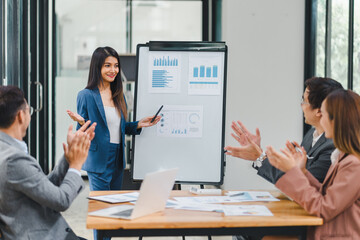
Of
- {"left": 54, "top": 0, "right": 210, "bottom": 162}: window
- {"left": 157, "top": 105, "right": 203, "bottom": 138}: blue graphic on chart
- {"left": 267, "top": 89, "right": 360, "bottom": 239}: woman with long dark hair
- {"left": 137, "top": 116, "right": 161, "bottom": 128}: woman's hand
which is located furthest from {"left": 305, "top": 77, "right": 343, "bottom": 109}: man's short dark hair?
{"left": 54, "top": 0, "right": 210, "bottom": 162}: window

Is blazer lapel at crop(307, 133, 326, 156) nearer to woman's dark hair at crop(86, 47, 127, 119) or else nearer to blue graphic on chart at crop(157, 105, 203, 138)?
blue graphic on chart at crop(157, 105, 203, 138)

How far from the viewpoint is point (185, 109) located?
3182mm

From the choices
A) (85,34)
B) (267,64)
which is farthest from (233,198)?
(85,34)

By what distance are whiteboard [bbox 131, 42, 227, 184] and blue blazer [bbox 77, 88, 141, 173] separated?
183mm

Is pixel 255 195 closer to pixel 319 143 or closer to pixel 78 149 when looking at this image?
pixel 319 143

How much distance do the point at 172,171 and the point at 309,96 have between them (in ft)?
3.20

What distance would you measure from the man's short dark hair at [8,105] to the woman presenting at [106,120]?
115 centimetres

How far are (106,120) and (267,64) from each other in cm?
258

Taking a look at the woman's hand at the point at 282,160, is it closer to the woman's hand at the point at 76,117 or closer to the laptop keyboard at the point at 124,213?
the laptop keyboard at the point at 124,213

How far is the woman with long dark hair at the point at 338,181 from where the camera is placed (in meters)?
1.95

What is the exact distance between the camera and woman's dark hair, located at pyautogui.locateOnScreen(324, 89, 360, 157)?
1970 mm

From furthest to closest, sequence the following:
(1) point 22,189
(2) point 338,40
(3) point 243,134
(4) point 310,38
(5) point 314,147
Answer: (4) point 310,38, (2) point 338,40, (3) point 243,134, (5) point 314,147, (1) point 22,189

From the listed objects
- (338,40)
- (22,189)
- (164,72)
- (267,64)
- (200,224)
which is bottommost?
(200,224)

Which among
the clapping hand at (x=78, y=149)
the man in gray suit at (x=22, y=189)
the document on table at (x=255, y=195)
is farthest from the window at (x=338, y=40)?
the man in gray suit at (x=22, y=189)
